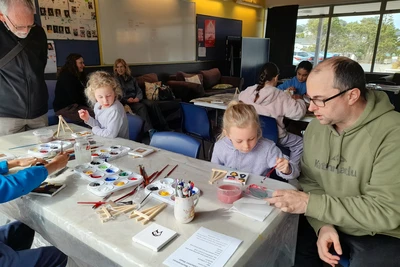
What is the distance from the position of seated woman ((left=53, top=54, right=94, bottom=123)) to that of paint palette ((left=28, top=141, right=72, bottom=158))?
1.96 meters

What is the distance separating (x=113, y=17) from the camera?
15.6ft

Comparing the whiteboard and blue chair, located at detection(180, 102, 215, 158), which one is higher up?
the whiteboard

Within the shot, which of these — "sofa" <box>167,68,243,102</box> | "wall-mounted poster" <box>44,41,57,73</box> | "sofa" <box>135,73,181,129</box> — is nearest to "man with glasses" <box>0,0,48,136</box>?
"wall-mounted poster" <box>44,41,57,73</box>

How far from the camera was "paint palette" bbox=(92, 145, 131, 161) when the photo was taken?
5.12ft

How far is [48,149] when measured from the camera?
1.66 m

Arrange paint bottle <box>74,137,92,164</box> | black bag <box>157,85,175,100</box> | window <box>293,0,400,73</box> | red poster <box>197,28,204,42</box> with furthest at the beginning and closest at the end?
window <box>293,0,400,73</box> < red poster <box>197,28,204,42</box> < black bag <box>157,85,175,100</box> < paint bottle <box>74,137,92,164</box>

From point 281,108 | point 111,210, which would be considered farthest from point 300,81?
point 111,210

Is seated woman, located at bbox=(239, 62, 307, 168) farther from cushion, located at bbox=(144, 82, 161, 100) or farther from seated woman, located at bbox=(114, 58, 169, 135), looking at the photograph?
cushion, located at bbox=(144, 82, 161, 100)

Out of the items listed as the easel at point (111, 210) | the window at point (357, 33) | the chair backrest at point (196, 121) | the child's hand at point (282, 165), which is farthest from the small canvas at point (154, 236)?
the window at point (357, 33)

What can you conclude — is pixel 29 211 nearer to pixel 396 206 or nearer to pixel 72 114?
pixel 396 206

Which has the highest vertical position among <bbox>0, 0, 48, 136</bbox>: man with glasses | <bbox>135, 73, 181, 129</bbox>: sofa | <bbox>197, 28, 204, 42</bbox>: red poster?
Result: <bbox>197, 28, 204, 42</bbox>: red poster

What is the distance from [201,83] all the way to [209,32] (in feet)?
5.08

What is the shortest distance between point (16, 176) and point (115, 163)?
500 mm

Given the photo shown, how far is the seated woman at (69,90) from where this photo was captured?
11.9 feet
